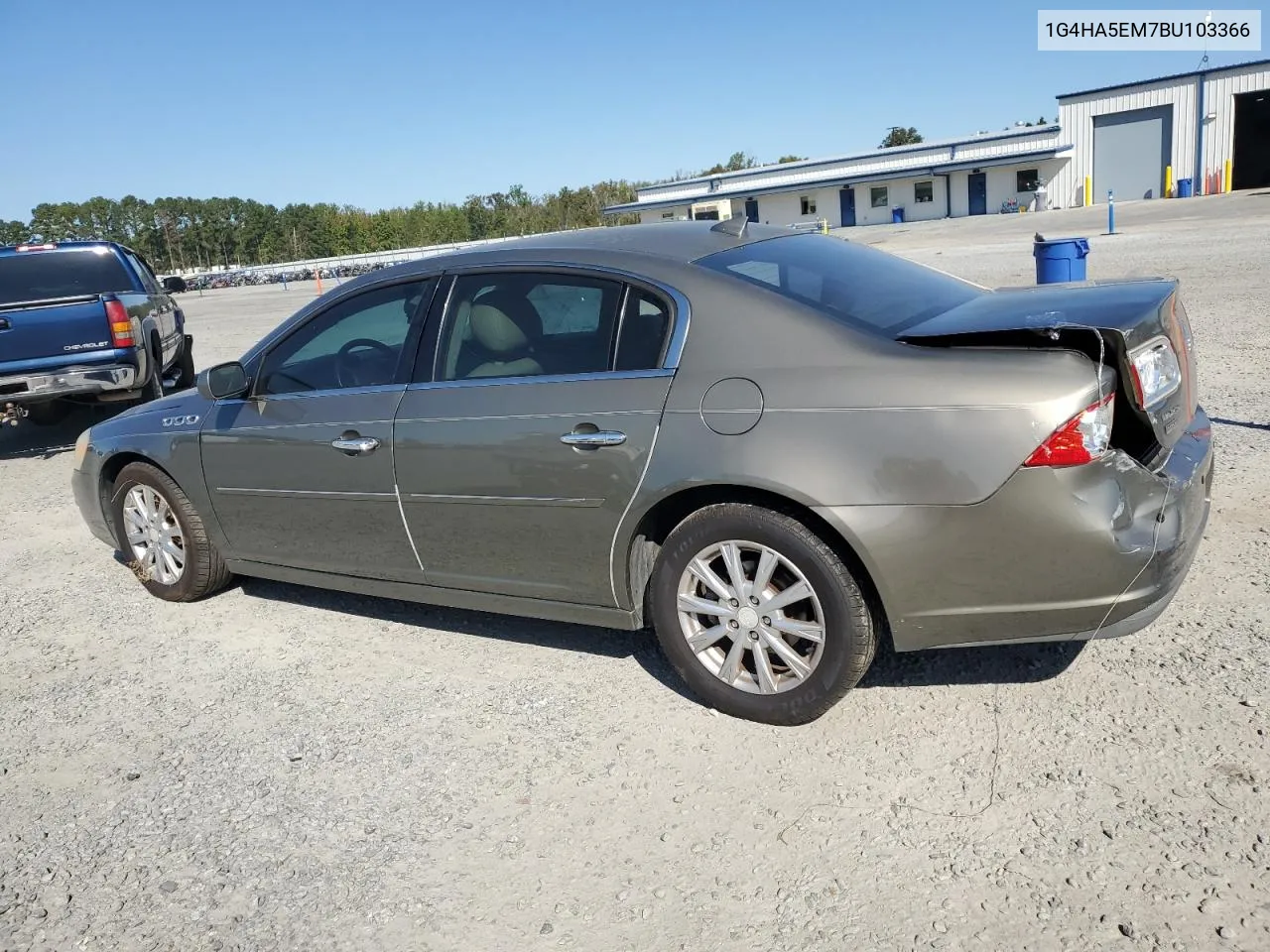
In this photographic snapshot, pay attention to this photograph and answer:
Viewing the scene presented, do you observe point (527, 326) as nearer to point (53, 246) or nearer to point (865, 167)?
point (53, 246)

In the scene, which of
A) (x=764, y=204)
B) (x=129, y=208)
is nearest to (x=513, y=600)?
(x=764, y=204)

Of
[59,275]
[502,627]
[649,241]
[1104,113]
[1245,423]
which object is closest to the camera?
[649,241]

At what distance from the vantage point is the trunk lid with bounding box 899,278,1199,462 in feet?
9.78

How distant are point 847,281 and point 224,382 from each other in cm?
275

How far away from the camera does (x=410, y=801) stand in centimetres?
326

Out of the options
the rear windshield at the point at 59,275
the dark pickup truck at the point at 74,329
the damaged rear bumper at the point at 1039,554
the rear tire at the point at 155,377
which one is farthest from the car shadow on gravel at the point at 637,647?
the rear windshield at the point at 59,275

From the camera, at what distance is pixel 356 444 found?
4164mm

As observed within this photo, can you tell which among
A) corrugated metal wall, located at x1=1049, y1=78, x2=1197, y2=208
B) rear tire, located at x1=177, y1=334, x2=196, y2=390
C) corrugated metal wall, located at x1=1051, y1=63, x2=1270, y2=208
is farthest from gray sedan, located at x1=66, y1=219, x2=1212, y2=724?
corrugated metal wall, located at x1=1049, y1=78, x2=1197, y2=208

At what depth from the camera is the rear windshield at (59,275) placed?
9828mm

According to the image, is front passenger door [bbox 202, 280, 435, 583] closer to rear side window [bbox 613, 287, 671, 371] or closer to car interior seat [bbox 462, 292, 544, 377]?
car interior seat [bbox 462, 292, 544, 377]

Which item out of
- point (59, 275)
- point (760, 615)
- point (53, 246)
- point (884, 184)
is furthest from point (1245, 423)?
point (884, 184)

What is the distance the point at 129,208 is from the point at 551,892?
153915mm

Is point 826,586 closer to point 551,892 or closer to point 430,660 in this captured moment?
point 551,892

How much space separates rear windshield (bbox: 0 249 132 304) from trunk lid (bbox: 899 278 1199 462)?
9.20 m
